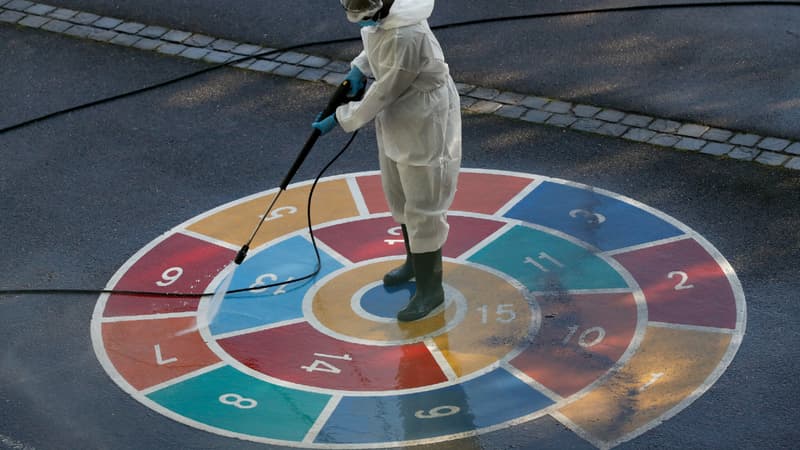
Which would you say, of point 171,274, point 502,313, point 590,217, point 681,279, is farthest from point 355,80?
point 681,279

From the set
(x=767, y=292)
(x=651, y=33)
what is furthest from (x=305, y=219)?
(x=651, y=33)

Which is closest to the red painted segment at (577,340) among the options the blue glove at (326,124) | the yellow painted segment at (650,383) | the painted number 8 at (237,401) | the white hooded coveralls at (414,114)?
the yellow painted segment at (650,383)

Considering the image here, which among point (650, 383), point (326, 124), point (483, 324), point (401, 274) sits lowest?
point (650, 383)

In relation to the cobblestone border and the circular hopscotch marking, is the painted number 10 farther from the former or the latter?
the cobblestone border

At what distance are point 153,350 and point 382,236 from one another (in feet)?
6.21

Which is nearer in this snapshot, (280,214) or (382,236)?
(382,236)

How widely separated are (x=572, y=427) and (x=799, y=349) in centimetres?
154

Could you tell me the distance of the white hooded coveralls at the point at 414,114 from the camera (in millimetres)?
7195

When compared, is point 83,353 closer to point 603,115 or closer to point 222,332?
point 222,332

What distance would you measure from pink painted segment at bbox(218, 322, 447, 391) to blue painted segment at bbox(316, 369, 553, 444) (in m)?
0.15

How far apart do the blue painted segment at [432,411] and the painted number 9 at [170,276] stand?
6.14 ft

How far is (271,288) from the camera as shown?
8.40m

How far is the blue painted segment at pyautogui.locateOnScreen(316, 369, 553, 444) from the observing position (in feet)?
22.8

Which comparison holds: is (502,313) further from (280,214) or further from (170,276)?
(170,276)
